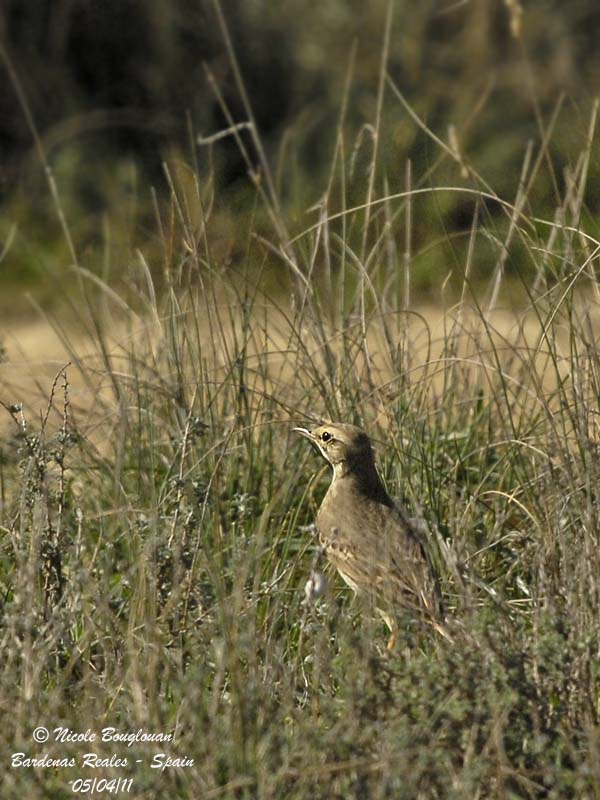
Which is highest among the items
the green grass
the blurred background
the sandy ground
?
the blurred background

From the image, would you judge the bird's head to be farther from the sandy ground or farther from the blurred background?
the blurred background

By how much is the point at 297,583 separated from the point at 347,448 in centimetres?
42

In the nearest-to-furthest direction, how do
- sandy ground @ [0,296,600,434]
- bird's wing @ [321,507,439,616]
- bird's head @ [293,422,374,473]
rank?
bird's wing @ [321,507,439,616], bird's head @ [293,422,374,473], sandy ground @ [0,296,600,434]

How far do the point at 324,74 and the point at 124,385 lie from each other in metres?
8.39

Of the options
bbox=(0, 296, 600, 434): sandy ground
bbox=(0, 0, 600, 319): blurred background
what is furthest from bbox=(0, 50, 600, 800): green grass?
bbox=(0, 0, 600, 319): blurred background

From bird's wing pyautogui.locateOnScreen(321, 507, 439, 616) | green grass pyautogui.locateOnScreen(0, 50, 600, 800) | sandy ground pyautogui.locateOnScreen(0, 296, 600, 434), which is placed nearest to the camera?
green grass pyautogui.locateOnScreen(0, 50, 600, 800)

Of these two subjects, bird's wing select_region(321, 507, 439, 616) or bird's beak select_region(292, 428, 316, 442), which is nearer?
bird's wing select_region(321, 507, 439, 616)

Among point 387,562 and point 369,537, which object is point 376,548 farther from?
point 387,562

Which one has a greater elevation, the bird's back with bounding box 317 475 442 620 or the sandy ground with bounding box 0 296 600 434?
the sandy ground with bounding box 0 296 600 434

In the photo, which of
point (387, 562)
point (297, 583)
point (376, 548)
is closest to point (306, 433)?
point (297, 583)

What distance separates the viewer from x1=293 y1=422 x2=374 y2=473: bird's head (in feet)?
13.8

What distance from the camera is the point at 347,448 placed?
4219 millimetres

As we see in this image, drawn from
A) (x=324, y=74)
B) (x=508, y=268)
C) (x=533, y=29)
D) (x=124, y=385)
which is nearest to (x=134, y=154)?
(x=324, y=74)

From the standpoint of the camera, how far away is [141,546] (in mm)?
3732
